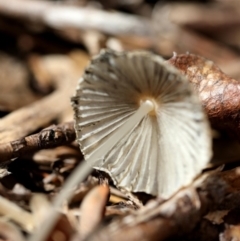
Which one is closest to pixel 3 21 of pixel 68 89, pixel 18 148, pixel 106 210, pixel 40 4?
pixel 40 4

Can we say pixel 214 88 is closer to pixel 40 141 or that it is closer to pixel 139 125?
pixel 139 125

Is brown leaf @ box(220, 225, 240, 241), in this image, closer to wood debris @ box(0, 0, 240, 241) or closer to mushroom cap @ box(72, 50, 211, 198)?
wood debris @ box(0, 0, 240, 241)

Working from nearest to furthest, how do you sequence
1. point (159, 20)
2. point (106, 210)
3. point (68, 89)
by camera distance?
point (106, 210) → point (68, 89) → point (159, 20)

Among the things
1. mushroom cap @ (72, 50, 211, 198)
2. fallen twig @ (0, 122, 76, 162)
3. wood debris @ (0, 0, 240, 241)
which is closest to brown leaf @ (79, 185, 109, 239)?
wood debris @ (0, 0, 240, 241)

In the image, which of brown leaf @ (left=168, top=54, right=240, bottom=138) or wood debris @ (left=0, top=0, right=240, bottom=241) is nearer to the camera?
wood debris @ (left=0, top=0, right=240, bottom=241)

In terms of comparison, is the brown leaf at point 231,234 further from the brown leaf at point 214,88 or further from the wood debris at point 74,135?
the brown leaf at point 214,88

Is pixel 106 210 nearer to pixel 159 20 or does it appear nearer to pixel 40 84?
pixel 40 84
